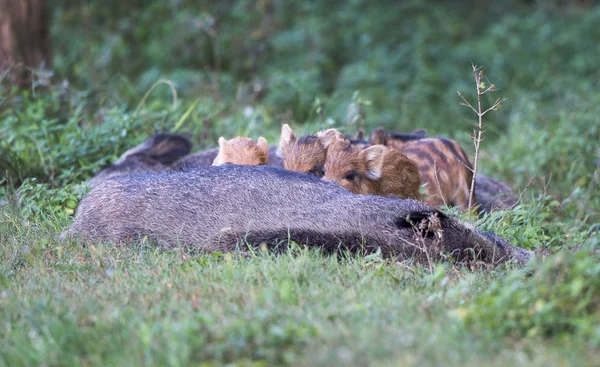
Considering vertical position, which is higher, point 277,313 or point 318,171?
point 277,313

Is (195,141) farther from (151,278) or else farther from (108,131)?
(151,278)

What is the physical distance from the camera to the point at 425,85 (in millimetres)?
12273

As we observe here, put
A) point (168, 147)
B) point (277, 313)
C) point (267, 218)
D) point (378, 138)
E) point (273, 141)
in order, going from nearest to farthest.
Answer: point (277, 313), point (267, 218), point (168, 147), point (378, 138), point (273, 141)

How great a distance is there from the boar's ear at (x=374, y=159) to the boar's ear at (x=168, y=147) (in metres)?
1.81

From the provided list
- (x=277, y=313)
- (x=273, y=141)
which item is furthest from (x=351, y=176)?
(x=277, y=313)

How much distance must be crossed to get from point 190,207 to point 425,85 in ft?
25.2

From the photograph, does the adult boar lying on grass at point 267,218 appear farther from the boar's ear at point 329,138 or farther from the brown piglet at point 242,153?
the boar's ear at point 329,138

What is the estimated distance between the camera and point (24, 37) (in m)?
8.98

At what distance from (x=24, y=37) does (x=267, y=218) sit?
17.1 ft

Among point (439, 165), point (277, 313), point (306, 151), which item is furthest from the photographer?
point (439, 165)

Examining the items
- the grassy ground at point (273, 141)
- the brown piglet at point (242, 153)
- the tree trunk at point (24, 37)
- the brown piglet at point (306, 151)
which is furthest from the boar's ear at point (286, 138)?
the tree trunk at point (24, 37)

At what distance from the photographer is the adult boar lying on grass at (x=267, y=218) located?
4.94m

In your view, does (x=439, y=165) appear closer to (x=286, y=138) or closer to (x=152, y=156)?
(x=286, y=138)

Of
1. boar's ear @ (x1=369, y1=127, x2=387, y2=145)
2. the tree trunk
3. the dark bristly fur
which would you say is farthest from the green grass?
the tree trunk
